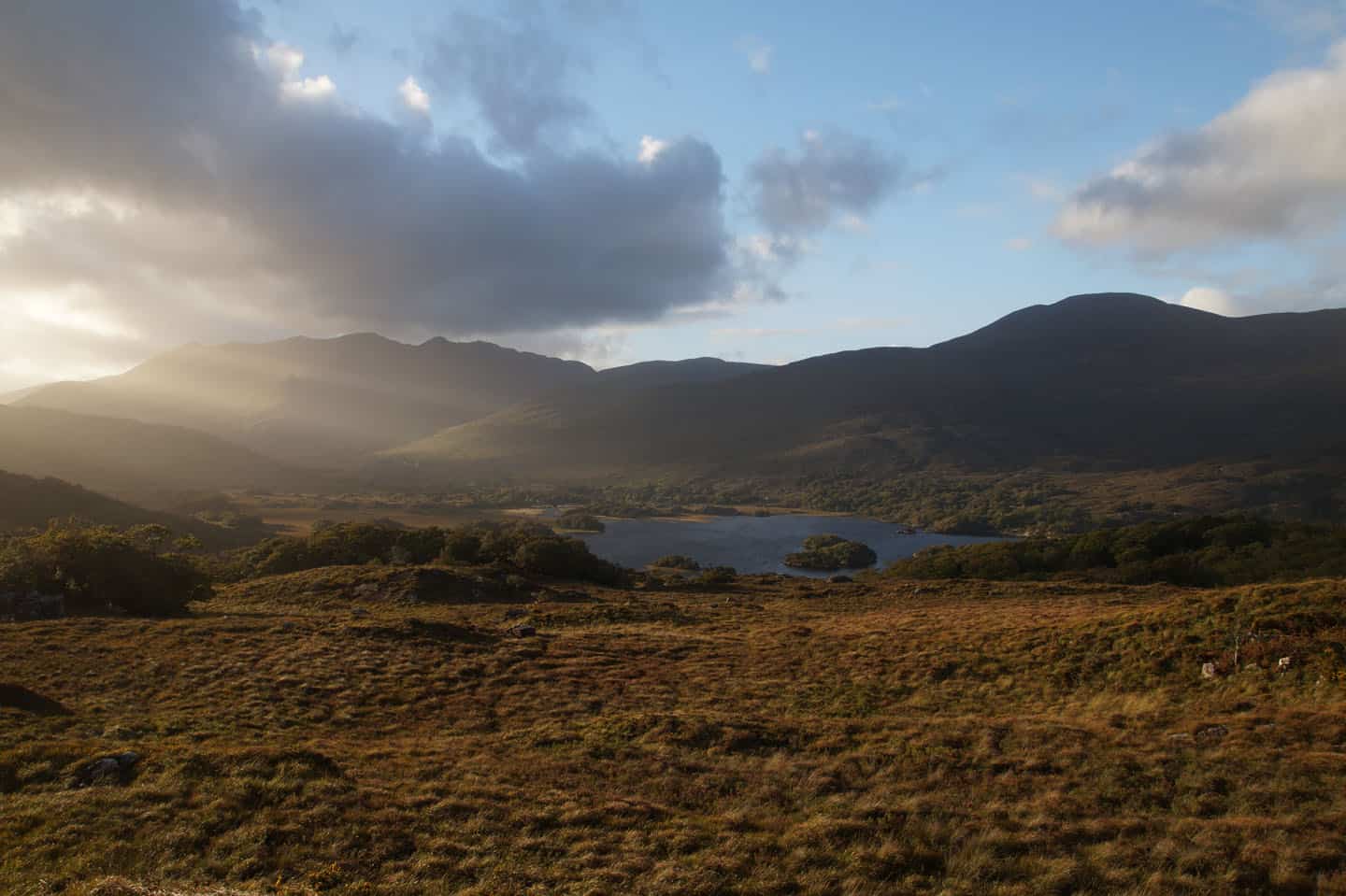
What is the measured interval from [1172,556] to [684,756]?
195 feet

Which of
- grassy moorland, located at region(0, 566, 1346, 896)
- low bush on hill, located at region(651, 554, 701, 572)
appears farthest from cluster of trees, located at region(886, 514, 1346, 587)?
grassy moorland, located at region(0, 566, 1346, 896)

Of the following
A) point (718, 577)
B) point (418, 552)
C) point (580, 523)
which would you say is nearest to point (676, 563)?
point (718, 577)

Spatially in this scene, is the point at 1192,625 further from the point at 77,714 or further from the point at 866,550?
the point at 866,550

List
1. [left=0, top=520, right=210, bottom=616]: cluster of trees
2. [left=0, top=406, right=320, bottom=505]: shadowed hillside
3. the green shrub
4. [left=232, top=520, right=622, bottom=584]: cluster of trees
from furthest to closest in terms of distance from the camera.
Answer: [left=0, top=406, right=320, bottom=505]: shadowed hillside
the green shrub
[left=232, top=520, right=622, bottom=584]: cluster of trees
[left=0, top=520, right=210, bottom=616]: cluster of trees

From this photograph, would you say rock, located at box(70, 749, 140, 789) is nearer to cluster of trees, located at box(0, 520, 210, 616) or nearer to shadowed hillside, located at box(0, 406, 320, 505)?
cluster of trees, located at box(0, 520, 210, 616)

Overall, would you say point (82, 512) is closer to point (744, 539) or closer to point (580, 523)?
point (580, 523)

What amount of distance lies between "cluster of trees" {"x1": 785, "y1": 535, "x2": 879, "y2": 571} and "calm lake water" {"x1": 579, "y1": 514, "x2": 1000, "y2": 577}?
6.77ft

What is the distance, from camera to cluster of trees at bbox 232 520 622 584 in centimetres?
5084

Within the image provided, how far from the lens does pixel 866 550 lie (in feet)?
339

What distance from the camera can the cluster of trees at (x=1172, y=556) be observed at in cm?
5250

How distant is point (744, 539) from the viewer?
412 ft

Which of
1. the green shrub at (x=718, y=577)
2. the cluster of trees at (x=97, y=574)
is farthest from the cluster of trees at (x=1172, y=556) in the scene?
the cluster of trees at (x=97, y=574)

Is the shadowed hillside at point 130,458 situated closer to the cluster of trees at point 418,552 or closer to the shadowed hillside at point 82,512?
the shadowed hillside at point 82,512

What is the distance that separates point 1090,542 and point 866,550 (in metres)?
43.1
